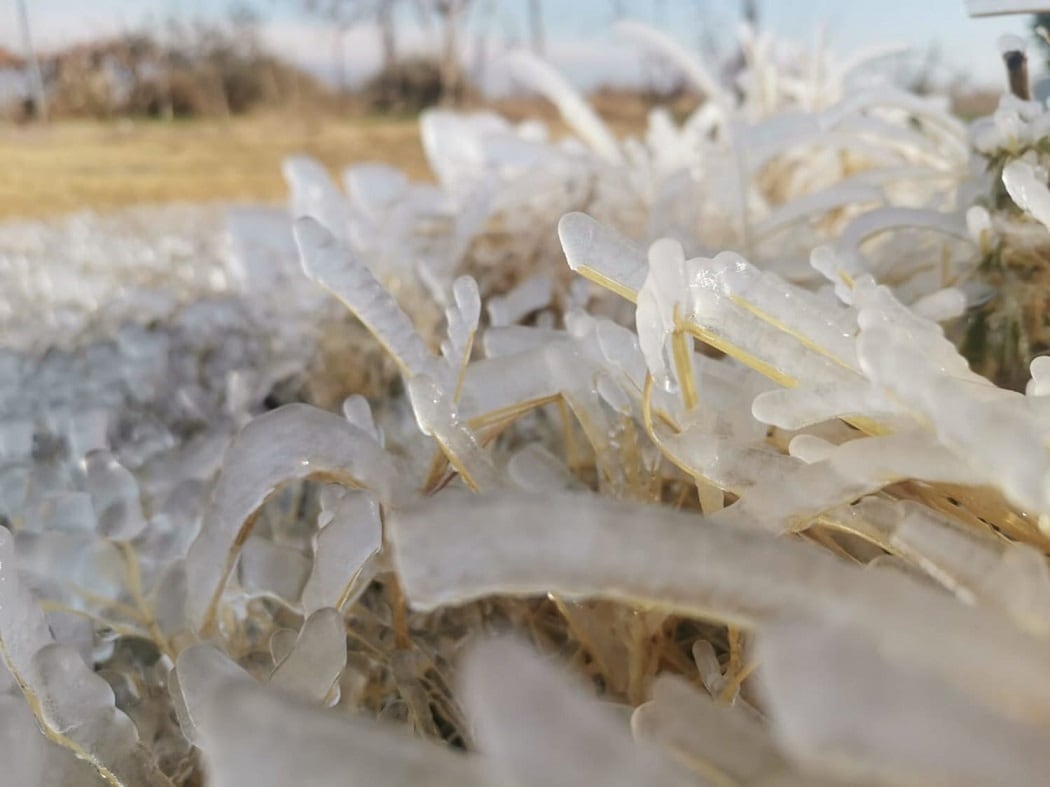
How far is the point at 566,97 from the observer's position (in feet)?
1.71

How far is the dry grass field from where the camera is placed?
1.34 metres

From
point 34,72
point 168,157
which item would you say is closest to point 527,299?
point 168,157

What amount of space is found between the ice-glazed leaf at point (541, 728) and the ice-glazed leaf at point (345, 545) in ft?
0.26

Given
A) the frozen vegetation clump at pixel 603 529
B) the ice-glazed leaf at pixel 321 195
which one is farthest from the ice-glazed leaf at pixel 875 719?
the ice-glazed leaf at pixel 321 195

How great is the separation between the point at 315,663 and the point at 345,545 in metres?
0.02

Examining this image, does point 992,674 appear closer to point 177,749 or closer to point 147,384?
point 177,749

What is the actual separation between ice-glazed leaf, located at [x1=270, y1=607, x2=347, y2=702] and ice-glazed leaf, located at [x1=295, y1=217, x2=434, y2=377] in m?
0.06

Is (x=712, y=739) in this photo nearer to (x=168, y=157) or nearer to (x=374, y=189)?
(x=374, y=189)

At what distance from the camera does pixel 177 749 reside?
175 millimetres

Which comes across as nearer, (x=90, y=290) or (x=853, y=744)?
(x=853, y=744)

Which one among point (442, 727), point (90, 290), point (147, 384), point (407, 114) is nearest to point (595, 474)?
point (442, 727)

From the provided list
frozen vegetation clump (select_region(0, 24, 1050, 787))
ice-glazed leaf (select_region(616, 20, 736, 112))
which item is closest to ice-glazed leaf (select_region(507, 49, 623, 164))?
ice-glazed leaf (select_region(616, 20, 736, 112))

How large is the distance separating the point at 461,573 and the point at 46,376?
357mm

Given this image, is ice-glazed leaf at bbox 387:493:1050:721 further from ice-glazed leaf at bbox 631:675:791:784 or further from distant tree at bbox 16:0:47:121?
distant tree at bbox 16:0:47:121
